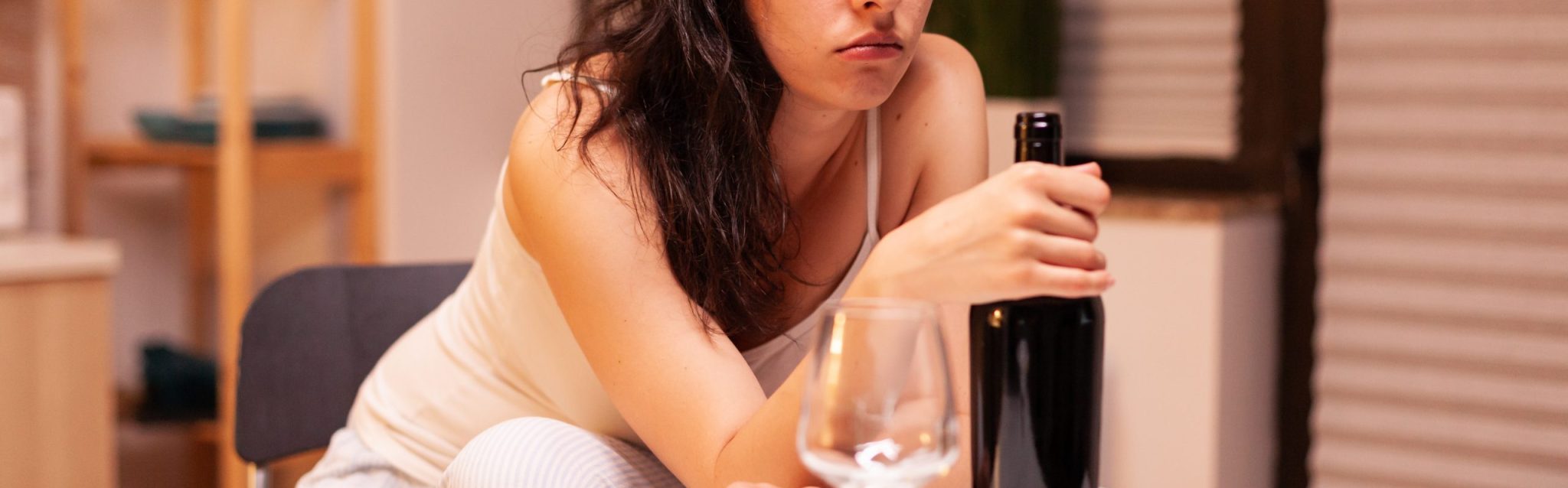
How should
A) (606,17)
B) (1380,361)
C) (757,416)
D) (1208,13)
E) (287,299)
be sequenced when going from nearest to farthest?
(757,416), (606,17), (287,299), (1380,361), (1208,13)

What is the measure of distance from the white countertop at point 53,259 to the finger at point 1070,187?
1.89 m

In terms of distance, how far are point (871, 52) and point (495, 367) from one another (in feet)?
1.70

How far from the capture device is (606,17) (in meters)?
1.19

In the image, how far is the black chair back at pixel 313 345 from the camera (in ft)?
4.31

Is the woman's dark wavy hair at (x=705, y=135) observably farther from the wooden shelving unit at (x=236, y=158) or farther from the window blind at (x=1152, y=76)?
the window blind at (x=1152, y=76)

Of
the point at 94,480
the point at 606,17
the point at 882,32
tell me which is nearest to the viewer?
the point at 882,32

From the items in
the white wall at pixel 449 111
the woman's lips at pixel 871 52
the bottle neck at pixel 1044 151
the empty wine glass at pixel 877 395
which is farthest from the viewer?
the white wall at pixel 449 111

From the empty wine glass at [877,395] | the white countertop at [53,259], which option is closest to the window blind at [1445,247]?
the empty wine glass at [877,395]

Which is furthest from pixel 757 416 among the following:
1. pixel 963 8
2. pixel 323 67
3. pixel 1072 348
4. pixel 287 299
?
pixel 323 67

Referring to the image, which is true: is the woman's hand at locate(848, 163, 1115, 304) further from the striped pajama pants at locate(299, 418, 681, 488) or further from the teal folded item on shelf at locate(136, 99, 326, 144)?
the teal folded item on shelf at locate(136, 99, 326, 144)

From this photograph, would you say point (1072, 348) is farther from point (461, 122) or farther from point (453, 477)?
point (461, 122)

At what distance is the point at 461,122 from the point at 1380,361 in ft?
5.87

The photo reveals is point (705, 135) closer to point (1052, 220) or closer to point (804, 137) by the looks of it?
point (804, 137)

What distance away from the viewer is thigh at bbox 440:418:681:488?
0.87 meters
